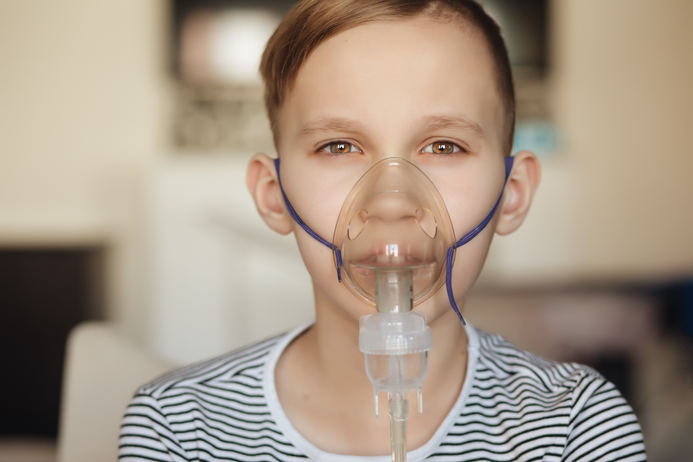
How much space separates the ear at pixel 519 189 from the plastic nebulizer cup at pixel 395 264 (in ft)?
0.76

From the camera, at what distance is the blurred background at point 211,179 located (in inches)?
131

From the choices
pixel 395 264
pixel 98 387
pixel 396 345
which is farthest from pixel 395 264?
pixel 98 387

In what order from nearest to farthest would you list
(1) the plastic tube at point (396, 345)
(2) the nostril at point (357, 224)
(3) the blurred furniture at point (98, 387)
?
(1) the plastic tube at point (396, 345)
(2) the nostril at point (357, 224)
(3) the blurred furniture at point (98, 387)

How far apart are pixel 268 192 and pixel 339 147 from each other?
227mm

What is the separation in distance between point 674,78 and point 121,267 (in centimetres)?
328

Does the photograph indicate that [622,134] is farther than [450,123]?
Yes

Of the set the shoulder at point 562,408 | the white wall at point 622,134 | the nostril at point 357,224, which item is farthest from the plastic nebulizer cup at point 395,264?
the white wall at point 622,134

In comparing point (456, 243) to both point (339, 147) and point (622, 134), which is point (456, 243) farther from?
point (622, 134)

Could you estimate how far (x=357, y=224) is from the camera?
2.73 ft

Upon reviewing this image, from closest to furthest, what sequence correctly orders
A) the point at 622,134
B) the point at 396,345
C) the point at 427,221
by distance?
the point at 396,345 → the point at 427,221 → the point at 622,134

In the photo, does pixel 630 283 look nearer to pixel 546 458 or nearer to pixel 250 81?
pixel 250 81

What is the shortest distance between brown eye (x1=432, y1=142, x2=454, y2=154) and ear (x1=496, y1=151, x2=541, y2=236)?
19cm

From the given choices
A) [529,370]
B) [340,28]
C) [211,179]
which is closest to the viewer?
[340,28]

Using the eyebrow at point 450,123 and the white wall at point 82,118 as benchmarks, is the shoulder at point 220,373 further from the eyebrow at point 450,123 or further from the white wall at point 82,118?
the white wall at point 82,118
